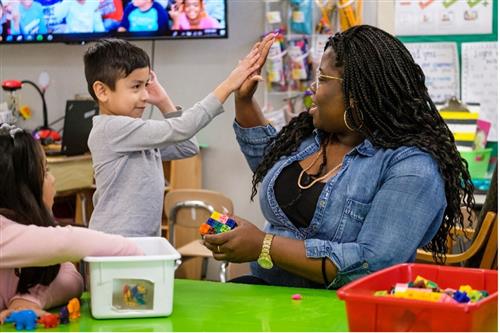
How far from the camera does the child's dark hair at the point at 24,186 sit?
6.04 ft

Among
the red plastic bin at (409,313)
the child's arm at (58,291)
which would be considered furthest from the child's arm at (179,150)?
the red plastic bin at (409,313)

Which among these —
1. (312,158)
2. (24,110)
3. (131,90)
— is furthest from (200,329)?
(24,110)

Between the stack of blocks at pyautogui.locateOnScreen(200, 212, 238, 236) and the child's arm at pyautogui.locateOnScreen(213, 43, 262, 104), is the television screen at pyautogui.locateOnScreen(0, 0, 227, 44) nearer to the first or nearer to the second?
the child's arm at pyautogui.locateOnScreen(213, 43, 262, 104)

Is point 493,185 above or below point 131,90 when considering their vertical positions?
below

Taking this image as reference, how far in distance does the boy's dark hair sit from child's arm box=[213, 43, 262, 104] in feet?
0.93

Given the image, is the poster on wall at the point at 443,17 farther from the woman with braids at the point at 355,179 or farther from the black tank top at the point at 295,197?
the black tank top at the point at 295,197

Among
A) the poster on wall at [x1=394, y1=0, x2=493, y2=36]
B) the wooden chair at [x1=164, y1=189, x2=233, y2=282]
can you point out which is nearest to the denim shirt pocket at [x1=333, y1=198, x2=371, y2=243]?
the wooden chair at [x1=164, y1=189, x2=233, y2=282]

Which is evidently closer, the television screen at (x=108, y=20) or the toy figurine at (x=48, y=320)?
the toy figurine at (x=48, y=320)

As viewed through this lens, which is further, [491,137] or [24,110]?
[24,110]

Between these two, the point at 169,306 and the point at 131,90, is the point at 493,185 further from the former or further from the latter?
the point at 169,306

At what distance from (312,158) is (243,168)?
7.67 ft

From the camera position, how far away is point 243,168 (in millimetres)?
4684

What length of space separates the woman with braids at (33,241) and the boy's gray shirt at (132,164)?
0.45 metres

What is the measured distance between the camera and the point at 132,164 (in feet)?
7.97
